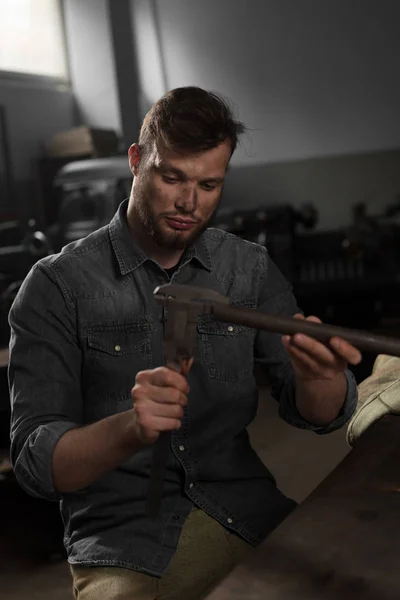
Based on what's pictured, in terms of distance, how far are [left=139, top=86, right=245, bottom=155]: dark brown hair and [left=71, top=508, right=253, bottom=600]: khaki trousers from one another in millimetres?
670

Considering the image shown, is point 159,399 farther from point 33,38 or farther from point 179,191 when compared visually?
point 33,38

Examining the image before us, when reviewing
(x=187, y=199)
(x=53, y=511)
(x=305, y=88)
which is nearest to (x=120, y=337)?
(x=187, y=199)

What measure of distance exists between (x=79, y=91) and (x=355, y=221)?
8.72ft

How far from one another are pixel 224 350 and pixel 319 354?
16.7 inches

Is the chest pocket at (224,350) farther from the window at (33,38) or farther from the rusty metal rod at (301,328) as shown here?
the window at (33,38)

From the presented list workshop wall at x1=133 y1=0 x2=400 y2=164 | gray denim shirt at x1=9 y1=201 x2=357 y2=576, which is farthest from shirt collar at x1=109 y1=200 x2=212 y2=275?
workshop wall at x1=133 y1=0 x2=400 y2=164

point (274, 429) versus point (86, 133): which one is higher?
point (86, 133)

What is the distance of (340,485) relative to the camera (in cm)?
116

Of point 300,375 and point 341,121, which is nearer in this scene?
point 300,375

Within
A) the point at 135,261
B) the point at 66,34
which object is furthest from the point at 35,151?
the point at 135,261

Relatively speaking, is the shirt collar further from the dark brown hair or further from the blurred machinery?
the blurred machinery

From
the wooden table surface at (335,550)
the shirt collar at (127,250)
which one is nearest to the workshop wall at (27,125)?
the shirt collar at (127,250)

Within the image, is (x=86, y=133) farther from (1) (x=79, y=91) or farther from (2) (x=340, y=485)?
(2) (x=340, y=485)

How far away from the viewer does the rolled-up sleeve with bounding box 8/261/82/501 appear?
48.3 inches
